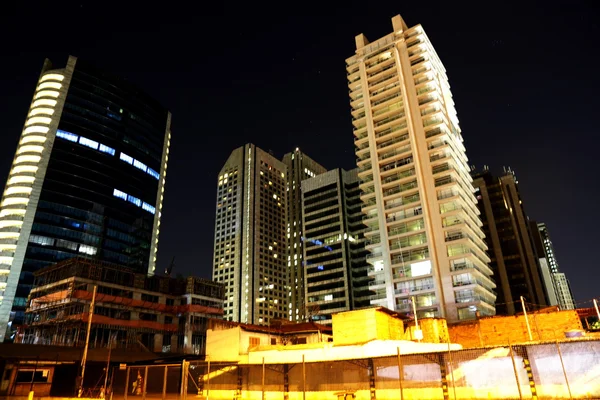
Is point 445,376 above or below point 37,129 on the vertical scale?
below

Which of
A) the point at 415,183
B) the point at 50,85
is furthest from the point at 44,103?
the point at 415,183

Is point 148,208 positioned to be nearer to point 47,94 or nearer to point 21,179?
point 21,179

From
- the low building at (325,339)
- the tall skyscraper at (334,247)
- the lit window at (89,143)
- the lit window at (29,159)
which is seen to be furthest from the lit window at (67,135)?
the low building at (325,339)

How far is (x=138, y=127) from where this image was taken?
144000mm

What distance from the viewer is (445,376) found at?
26172 mm

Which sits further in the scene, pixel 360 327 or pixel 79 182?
pixel 79 182

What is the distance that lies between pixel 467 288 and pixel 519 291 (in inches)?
2331

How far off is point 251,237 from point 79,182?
214 feet

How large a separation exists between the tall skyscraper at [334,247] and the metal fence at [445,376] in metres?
90.7

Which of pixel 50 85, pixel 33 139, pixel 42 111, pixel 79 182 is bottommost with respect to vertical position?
pixel 79 182

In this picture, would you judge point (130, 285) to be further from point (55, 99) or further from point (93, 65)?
point (93, 65)

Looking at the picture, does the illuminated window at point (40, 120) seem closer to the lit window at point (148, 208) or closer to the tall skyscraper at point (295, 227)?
the lit window at point (148, 208)

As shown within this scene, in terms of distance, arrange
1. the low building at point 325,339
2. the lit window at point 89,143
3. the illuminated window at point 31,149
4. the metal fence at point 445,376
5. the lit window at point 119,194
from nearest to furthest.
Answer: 1. the metal fence at point 445,376
2. the low building at point 325,339
3. the illuminated window at point 31,149
4. the lit window at point 89,143
5. the lit window at point 119,194

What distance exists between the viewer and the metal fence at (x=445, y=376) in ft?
77.6
